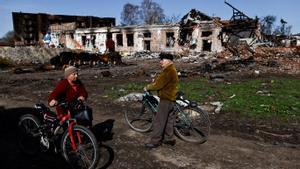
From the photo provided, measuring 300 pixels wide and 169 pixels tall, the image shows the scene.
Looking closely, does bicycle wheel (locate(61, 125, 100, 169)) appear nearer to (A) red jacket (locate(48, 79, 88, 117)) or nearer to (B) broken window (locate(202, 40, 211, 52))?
(A) red jacket (locate(48, 79, 88, 117))

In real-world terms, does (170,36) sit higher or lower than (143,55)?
higher

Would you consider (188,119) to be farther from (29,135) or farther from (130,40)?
(130,40)

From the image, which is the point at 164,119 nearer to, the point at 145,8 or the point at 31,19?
the point at 31,19

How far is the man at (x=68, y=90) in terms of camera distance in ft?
16.1

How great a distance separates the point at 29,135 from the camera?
214 inches

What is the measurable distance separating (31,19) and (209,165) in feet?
150

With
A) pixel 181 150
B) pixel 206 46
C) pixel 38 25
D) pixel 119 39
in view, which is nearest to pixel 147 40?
pixel 119 39

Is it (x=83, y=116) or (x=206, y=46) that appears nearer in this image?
(x=83, y=116)

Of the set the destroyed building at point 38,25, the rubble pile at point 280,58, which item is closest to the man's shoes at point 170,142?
the rubble pile at point 280,58

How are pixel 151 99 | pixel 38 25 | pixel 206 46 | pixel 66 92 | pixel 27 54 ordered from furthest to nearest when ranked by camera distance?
pixel 38 25
pixel 206 46
pixel 27 54
pixel 151 99
pixel 66 92

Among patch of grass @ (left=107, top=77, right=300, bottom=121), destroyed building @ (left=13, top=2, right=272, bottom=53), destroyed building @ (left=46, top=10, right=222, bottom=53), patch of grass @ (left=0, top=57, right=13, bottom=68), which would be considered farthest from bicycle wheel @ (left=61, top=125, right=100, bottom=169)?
destroyed building @ (left=46, top=10, right=222, bottom=53)

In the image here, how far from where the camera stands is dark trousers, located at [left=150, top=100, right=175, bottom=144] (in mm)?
A: 5711

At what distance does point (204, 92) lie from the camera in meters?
11.2

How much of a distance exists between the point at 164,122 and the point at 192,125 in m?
0.62
